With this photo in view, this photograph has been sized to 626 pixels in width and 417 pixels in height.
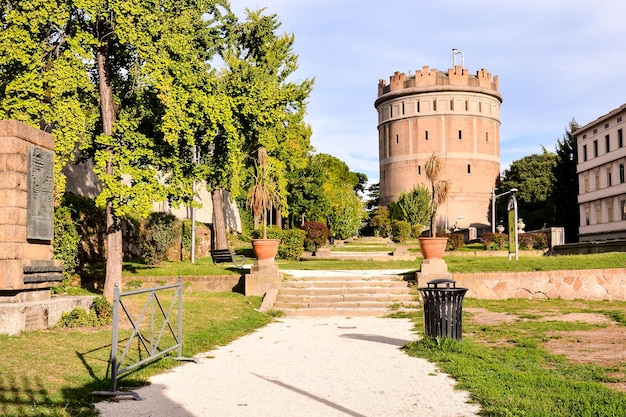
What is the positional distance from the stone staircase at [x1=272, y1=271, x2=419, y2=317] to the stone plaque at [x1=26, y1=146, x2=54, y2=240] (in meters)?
6.73

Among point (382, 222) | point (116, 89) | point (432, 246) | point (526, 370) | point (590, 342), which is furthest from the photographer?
point (382, 222)

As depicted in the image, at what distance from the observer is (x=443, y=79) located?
7244cm

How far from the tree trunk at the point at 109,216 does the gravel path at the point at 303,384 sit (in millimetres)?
4605

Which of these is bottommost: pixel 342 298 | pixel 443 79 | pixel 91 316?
pixel 342 298

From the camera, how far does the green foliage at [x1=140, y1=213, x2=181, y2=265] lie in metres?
21.6

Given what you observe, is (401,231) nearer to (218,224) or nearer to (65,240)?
(218,224)

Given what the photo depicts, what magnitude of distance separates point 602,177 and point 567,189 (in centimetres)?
460

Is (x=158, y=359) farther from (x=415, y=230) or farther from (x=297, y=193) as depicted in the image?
(x=415, y=230)

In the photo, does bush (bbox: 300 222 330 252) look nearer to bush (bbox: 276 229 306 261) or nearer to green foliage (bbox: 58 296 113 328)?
bush (bbox: 276 229 306 261)

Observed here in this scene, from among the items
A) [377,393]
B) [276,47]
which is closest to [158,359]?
[377,393]

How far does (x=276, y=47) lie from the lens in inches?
1344

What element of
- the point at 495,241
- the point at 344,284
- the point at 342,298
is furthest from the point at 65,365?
the point at 495,241

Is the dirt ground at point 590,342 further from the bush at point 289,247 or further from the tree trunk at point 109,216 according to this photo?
the bush at point 289,247

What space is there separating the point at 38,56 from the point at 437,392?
35.7 ft
